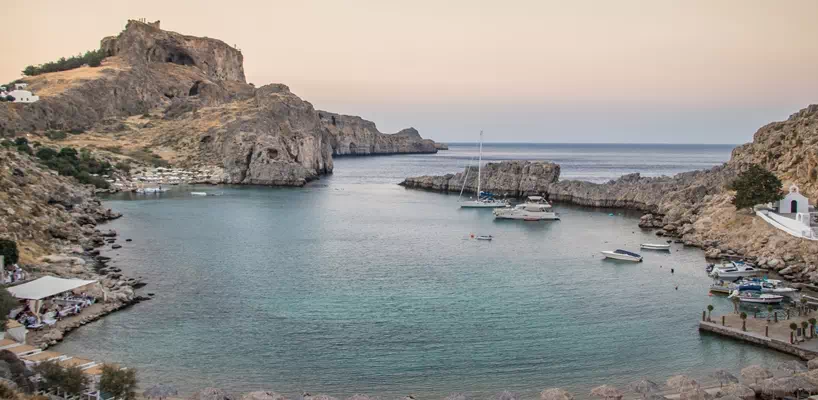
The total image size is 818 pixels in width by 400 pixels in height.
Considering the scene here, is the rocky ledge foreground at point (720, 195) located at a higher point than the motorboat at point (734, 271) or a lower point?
higher

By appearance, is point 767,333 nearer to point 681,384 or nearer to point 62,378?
point 681,384

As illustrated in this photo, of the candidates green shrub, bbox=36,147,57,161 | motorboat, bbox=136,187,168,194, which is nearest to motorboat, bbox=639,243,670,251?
motorboat, bbox=136,187,168,194

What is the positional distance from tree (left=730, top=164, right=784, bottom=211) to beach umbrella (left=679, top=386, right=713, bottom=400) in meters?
38.7

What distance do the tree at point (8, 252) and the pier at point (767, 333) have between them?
3919 centimetres

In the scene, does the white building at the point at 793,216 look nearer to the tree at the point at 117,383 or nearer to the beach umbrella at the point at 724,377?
the beach umbrella at the point at 724,377

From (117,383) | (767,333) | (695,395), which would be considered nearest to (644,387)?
(695,395)

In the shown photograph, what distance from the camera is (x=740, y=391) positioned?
25375 millimetres

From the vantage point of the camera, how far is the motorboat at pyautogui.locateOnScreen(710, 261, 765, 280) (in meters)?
47.6

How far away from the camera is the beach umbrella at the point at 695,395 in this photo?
24484 mm

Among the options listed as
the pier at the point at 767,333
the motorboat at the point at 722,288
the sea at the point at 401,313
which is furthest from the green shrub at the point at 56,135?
the pier at the point at 767,333

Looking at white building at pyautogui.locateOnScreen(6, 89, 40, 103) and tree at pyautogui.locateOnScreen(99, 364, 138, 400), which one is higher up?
white building at pyautogui.locateOnScreen(6, 89, 40, 103)

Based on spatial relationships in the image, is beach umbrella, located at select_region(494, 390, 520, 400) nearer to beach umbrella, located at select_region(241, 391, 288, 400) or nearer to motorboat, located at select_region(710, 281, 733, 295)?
beach umbrella, located at select_region(241, 391, 288, 400)

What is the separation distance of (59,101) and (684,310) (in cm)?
13932

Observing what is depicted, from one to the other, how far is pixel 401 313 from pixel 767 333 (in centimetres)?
1895
